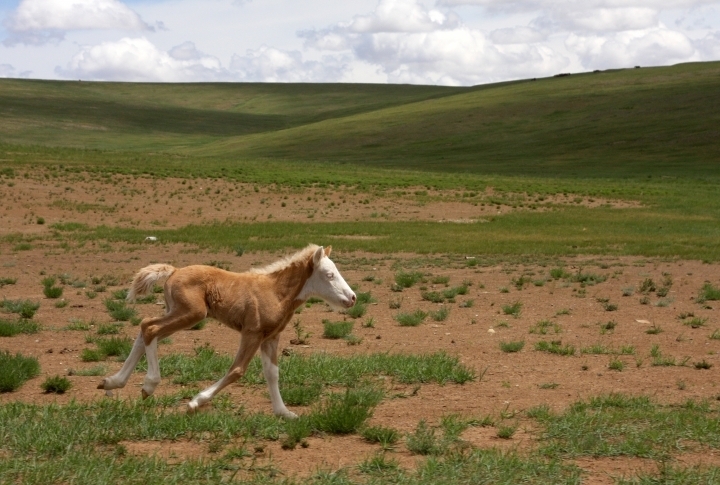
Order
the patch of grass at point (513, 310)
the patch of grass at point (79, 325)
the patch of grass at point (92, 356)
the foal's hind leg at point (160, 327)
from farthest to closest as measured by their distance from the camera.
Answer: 1. the patch of grass at point (513, 310)
2. the patch of grass at point (79, 325)
3. the patch of grass at point (92, 356)
4. the foal's hind leg at point (160, 327)

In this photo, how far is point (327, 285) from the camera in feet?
29.0

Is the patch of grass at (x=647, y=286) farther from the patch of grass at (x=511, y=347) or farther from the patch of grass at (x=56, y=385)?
the patch of grass at (x=56, y=385)

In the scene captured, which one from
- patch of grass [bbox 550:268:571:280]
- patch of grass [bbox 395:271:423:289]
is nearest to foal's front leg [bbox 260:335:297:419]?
patch of grass [bbox 395:271:423:289]

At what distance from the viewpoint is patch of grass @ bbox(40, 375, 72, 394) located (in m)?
9.95

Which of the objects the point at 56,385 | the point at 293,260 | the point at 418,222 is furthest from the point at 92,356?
the point at 418,222

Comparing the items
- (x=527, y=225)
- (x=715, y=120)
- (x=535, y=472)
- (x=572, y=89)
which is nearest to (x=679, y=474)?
(x=535, y=472)

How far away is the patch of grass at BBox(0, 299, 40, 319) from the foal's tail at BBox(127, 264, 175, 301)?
25.5ft

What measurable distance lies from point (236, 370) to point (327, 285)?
113 centimetres

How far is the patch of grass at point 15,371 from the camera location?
995cm

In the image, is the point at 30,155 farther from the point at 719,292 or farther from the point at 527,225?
the point at 719,292

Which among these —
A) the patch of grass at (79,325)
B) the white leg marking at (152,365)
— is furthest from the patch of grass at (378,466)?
the patch of grass at (79,325)

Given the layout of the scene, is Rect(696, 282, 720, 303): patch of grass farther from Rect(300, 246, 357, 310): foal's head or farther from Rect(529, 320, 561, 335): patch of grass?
Rect(300, 246, 357, 310): foal's head

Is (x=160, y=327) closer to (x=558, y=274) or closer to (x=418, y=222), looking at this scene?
(x=558, y=274)

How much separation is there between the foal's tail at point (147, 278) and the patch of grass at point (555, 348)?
6258mm
